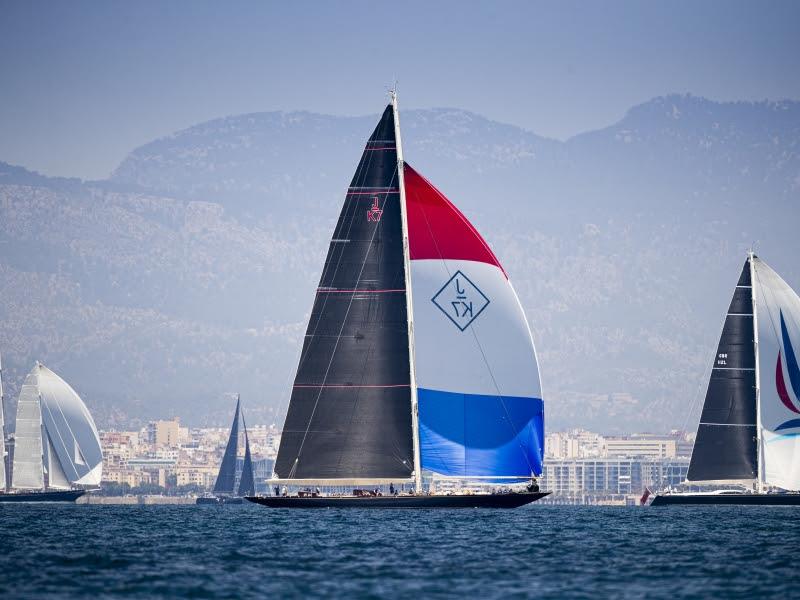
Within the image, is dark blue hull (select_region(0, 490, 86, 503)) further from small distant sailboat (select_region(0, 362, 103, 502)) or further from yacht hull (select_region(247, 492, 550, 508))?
yacht hull (select_region(247, 492, 550, 508))

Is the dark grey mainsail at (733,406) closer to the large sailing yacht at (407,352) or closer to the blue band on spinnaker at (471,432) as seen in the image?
the blue band on spinnaker at (471,432)

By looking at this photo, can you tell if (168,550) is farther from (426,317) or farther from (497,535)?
(426,317)

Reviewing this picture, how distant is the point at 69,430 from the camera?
463 feet

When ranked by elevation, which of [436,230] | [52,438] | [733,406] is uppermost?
[436,230]

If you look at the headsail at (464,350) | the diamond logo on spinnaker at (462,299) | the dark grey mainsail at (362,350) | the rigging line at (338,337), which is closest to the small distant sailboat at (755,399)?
the headsail at (464,350)

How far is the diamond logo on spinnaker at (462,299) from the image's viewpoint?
63938mm

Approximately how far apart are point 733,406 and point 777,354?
11.2 ft

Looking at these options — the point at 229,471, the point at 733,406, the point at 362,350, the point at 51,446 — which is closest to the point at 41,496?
the point at 51,446

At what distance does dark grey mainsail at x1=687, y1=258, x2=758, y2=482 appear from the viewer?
284ft

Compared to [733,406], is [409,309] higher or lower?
higher

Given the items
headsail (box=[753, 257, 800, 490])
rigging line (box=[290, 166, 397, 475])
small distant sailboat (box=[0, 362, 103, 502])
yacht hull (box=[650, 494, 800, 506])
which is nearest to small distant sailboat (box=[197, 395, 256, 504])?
small distant sailboat (box=[0, 362, 103, 502])

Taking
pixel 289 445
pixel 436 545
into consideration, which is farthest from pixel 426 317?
pixel 436 545

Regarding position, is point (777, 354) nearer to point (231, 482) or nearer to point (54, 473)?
point (54, 473)

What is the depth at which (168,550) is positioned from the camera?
162 feet
